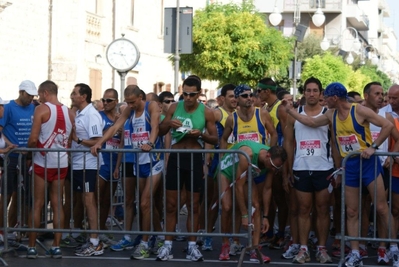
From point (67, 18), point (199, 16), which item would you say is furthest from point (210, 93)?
point (67, 18)

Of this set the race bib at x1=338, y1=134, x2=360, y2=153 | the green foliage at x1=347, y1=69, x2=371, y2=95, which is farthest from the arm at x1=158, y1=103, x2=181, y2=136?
the green foliage at x1=347, y1=69, x2=371, y2=95

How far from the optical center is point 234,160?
32.6 feet

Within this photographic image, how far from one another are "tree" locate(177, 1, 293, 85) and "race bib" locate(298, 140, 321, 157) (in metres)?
23.8

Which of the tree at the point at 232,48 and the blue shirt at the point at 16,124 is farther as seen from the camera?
the tree at the point at 232,48

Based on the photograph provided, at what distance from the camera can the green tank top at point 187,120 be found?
10391 millimetres

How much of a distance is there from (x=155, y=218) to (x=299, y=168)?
1.92 meters

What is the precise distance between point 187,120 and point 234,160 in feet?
2.76

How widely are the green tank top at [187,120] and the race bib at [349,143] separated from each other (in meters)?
1.64

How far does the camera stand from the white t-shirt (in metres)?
10.6

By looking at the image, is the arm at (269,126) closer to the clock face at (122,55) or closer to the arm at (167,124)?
the arm at (167,124)

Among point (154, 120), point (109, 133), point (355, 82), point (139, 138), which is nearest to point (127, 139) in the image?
point (139, 138)

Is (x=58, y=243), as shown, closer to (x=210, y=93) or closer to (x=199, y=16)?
(x=199, y=16)

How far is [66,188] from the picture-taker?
11.3 metres

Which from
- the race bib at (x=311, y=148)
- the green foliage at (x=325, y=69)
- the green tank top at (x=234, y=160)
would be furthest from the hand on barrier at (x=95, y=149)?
the green foliage at (x=325, y=69)
